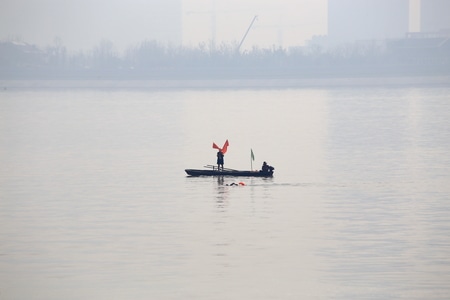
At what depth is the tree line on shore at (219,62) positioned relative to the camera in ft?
420

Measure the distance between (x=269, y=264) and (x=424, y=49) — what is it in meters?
121

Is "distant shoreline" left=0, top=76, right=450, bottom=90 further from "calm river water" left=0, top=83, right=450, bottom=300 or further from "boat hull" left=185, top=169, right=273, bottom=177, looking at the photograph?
"boat hull" left=185, top=169, right=273, bottom=177

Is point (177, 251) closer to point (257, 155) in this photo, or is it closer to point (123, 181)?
point (123, 181)

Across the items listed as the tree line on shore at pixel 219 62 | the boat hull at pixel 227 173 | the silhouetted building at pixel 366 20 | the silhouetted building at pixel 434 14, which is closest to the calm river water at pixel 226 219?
the boat hull at pixel 227 173

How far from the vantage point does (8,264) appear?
17328mm

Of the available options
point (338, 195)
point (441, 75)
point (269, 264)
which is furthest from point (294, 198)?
point (441, 75)

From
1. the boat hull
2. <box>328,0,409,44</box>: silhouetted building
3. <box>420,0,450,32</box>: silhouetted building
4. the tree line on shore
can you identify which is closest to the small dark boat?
the boat hull

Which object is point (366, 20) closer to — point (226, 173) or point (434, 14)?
point (434, 14)

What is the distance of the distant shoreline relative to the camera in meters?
122

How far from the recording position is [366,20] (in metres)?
172

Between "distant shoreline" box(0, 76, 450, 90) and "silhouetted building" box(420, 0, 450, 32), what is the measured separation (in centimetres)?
4642

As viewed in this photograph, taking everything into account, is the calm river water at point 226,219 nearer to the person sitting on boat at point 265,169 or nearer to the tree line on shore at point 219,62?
the person sitting on boat at point 265,169

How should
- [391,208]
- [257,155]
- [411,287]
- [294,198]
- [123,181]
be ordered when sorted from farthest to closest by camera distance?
[257,155] < [123,181] < [294,198] < [391,208] < [411,287]

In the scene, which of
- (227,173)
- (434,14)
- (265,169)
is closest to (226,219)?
(265,169)
